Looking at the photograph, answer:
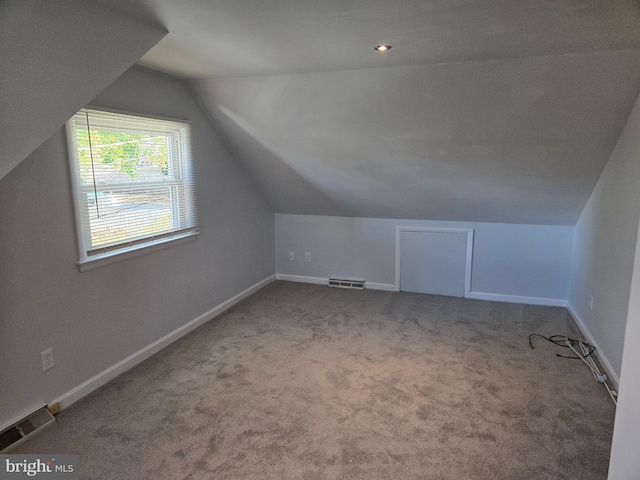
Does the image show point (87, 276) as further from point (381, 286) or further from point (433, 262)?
point (433, 262)

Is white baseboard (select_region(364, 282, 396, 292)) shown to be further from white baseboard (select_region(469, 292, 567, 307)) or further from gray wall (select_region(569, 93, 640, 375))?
gray wall (select_region(569, 93, 640, 375))

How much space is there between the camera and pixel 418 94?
2.71 metres

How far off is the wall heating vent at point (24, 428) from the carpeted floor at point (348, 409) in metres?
0.07

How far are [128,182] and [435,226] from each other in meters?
2.93

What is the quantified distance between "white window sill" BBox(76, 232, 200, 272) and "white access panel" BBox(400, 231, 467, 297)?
7.27ft

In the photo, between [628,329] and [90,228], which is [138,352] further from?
[628,329]

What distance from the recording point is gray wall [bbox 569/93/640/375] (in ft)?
8.27

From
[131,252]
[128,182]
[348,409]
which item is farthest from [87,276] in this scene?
[348,409]

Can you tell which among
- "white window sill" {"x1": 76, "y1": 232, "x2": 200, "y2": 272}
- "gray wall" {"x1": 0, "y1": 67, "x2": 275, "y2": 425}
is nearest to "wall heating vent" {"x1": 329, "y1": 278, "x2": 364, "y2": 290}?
"gray wall" {"x1": 0, "y1": 67, "x2": 275, "y2": 425}

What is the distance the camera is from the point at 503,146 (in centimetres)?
301

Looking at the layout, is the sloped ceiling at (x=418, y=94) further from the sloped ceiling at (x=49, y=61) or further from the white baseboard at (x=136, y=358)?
the white baseboard at (x=136, y=358)

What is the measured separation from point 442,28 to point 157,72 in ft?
6.76

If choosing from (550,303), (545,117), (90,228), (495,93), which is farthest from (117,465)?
(550,303)

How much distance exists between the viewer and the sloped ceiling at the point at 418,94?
1.78m
